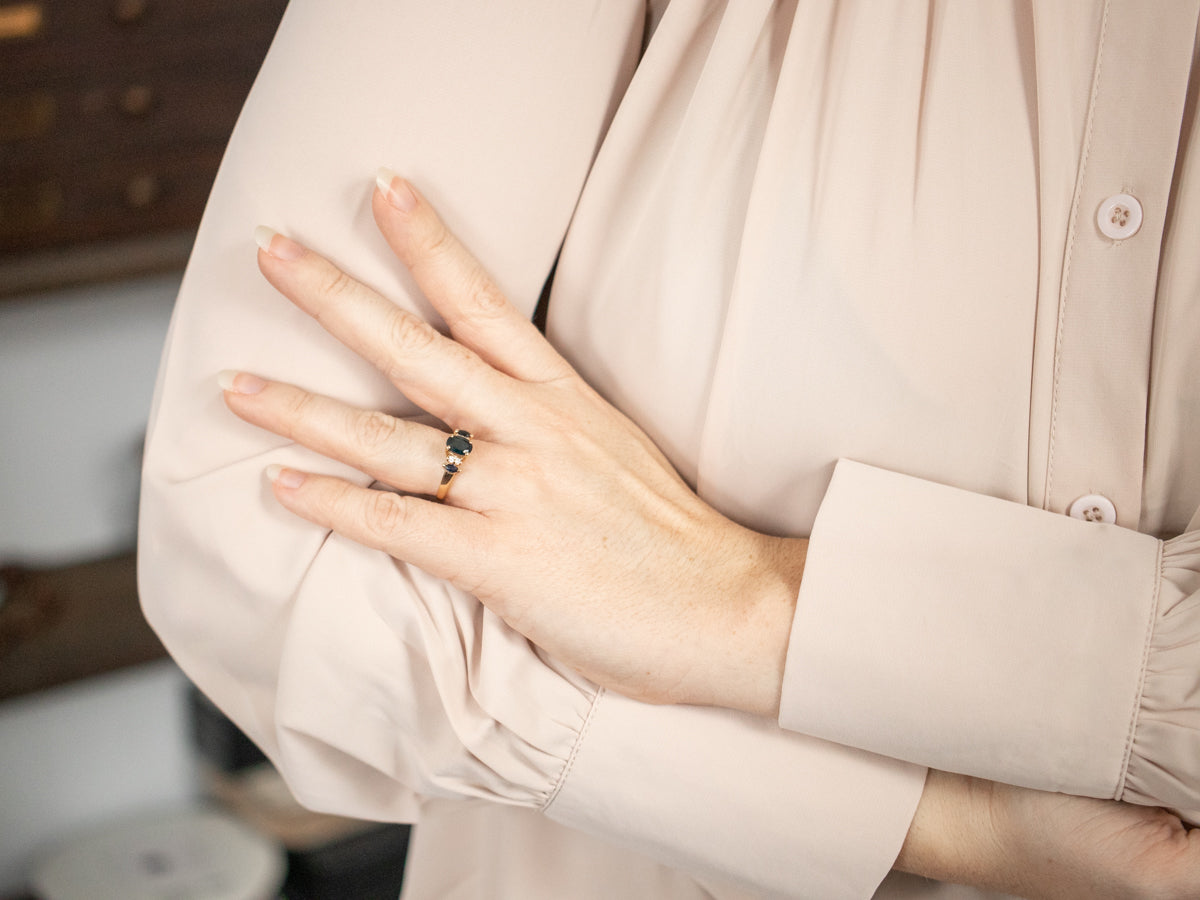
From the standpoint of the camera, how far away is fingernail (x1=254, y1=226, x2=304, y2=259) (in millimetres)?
613

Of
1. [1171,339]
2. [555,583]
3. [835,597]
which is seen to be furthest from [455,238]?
[1171,339]

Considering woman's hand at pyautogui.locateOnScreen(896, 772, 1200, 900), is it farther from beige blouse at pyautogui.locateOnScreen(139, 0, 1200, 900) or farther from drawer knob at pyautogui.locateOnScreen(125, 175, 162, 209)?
drawer knob at pyautogui.locateOnScreen(125, 175, 162, 209)

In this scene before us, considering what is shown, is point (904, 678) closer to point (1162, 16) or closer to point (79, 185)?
point (1162, 16)

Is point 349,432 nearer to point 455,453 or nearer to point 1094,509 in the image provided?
point 455,453

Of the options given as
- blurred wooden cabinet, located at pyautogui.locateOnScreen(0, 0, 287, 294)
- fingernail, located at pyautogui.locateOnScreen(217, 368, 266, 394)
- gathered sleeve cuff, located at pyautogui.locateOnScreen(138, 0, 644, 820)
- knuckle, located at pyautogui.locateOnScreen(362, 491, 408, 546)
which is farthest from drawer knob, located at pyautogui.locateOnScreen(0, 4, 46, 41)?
knuckle, located at pyautogui.locateOnScreen(362, 491, 408, 546)

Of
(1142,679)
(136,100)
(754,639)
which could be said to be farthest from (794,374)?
(136,100)

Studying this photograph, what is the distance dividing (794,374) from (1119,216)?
0.23 metres

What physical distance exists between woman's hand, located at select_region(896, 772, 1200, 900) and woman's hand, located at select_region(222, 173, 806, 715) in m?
0.16

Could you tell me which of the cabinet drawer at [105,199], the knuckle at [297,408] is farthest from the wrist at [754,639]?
the cabinet drawer at [105,199]

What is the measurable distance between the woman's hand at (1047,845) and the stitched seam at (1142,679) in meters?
0.04

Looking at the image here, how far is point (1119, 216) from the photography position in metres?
0.59

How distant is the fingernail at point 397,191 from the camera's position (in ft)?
1.99

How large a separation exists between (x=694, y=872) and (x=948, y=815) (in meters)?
0.19

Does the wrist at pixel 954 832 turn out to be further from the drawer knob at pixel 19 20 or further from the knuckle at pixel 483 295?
the drawer knob at pixel 19 20
